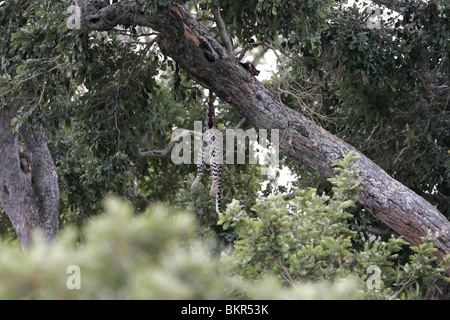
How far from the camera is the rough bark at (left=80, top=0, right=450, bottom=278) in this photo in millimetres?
4551

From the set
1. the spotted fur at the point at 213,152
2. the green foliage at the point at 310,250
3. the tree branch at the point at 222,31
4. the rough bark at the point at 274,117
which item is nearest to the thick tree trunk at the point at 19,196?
the spotted fur at the point at 213,152

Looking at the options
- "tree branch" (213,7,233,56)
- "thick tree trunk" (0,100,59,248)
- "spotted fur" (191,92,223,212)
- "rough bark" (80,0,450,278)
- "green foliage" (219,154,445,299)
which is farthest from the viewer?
"thick tree trunk" (0,100,59,248)

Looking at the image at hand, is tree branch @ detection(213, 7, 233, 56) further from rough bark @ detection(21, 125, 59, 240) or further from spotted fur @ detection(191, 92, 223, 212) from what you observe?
rough bark @ detection(21, 125, 59, 240)

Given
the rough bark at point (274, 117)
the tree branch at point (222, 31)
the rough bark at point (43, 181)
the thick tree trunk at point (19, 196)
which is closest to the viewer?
the rough bark at point (274, 117)

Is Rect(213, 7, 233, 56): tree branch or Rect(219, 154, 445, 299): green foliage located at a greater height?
Rect(213, 7, 233, 56): tree branch

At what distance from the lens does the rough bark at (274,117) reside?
455cm

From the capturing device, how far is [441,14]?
17.8 feet

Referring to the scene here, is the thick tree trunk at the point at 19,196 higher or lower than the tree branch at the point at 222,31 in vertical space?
lower

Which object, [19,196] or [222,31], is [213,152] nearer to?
[222,31]

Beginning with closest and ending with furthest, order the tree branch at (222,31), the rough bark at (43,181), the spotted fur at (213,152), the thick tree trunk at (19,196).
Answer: the tree branch at (222,31) → the spotted fur at (213,152) → the thick tree trunk at (19,196) → the rough bark at (43,181)

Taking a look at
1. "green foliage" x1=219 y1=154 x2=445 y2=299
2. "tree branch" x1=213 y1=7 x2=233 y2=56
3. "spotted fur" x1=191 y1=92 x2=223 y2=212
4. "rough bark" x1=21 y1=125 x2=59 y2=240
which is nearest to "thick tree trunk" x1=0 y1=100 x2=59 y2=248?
"rough bark" x1=21 y1=125 x2=59 y2=240

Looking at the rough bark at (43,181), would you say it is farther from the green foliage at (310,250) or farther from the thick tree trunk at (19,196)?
the green foliage at (310,250)
